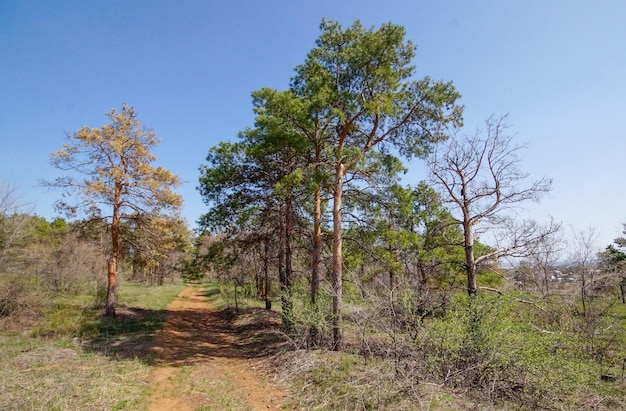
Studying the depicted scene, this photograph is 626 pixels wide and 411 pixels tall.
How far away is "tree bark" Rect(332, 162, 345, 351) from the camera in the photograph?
10.3 m

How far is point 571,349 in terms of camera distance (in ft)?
22.1

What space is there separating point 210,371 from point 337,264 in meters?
4.94

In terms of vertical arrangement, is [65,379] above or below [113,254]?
below

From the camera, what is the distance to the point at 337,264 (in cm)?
1075

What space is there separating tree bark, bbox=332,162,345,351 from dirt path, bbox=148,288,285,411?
2.60 metres

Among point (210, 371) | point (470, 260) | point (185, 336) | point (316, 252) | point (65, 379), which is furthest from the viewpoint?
point (185, 336)

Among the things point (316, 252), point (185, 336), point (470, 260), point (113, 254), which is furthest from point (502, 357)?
point (113, 254)

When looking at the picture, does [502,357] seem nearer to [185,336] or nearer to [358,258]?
[358,258]

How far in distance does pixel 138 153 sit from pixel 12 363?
10597mm

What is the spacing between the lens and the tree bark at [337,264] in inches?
405

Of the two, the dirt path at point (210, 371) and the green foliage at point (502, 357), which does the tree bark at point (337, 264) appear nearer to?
the dirt path at point (210, 371)

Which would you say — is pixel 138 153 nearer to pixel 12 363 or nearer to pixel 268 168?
pixel 268 168

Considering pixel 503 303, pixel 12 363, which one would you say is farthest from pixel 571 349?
pixel 12 363

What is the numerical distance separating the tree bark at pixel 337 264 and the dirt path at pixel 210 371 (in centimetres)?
260
